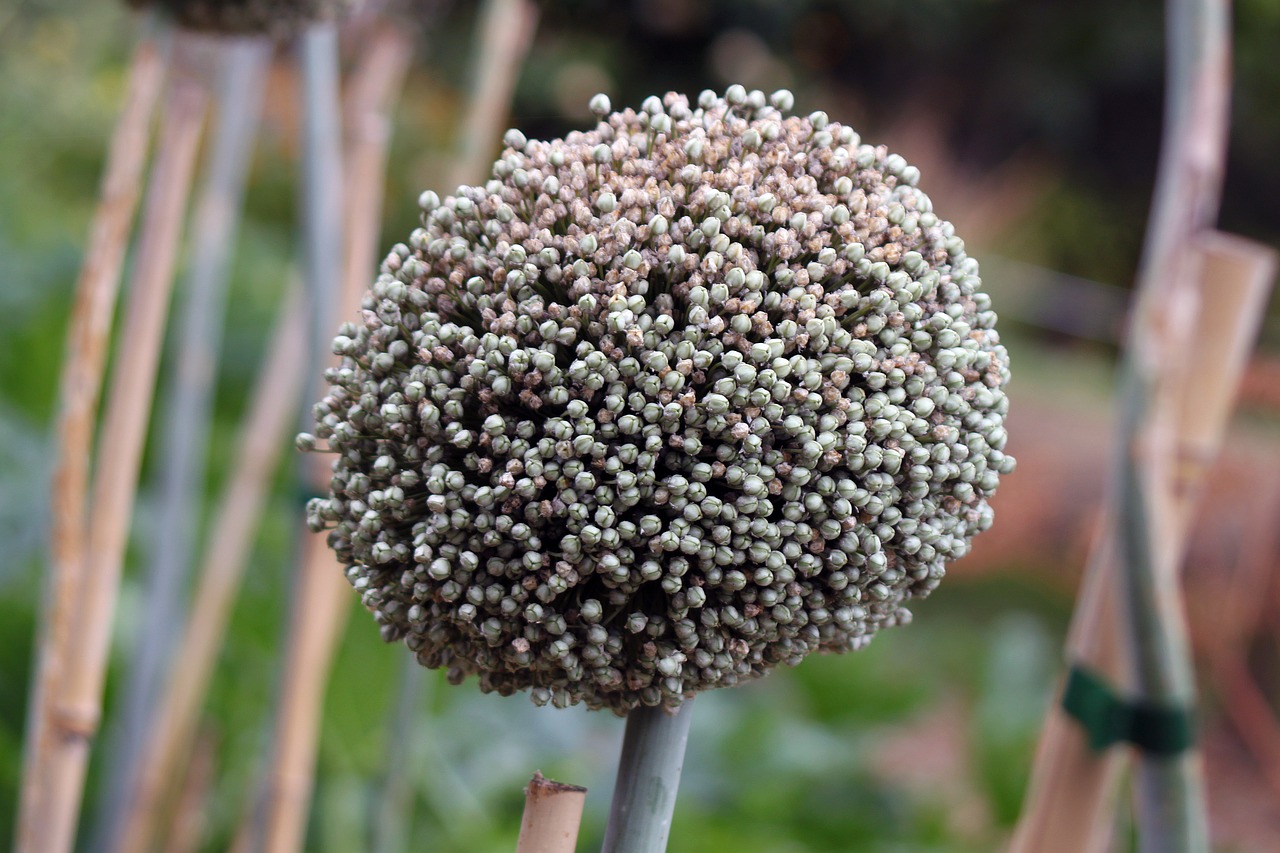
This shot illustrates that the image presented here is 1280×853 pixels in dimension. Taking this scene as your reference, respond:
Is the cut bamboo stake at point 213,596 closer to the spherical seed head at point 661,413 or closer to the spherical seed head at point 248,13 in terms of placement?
the spherical seed head at point 248,13

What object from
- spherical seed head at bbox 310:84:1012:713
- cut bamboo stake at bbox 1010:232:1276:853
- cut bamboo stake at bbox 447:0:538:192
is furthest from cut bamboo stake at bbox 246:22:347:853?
cut bamboo stake at bbox 1010:232:1276:853

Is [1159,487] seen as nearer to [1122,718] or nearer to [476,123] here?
[1122,718]

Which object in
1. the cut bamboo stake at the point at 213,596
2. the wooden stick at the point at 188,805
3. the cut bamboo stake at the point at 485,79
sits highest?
the cut bamboo stake at the point at 485,79

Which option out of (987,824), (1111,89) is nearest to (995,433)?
(987,824)

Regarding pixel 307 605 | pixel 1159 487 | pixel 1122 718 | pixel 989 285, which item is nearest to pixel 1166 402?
pixel 1159 487

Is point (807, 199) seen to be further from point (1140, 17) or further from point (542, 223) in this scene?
point (1140, 17)

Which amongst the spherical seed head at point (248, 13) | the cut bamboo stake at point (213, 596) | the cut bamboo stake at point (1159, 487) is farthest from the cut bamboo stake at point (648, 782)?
the cut bamboo stake at point (213, 596)

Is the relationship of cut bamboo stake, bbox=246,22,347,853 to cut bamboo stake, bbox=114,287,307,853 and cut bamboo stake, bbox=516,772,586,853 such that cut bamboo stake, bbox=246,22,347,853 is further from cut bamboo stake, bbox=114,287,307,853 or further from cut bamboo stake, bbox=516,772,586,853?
cut bamboo stake, bbox=516,772,586,853
